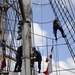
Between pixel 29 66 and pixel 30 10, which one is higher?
pixel 30 10

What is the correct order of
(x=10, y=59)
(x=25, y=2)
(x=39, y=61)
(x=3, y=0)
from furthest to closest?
(x=3, y=0), (x=10, y=59), (x=39, y=61), (x=25, y=2)

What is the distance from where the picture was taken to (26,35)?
6.57m

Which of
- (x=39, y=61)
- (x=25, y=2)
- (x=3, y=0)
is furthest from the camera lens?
(x=3, y=0)

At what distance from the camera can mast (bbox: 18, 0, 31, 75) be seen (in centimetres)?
624

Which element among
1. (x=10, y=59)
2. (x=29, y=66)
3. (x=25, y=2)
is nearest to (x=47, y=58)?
(x=29, y=66)

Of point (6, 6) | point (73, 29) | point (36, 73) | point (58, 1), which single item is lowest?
point (36, 73)

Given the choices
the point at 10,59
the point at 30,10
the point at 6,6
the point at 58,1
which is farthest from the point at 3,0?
the point at 30,10

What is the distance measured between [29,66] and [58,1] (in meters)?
2.74

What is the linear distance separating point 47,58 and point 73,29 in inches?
53.5

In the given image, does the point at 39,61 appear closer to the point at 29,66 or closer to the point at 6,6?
the point at 29,66

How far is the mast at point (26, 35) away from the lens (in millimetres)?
6242

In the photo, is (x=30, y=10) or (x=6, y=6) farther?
(x=6, y=6)

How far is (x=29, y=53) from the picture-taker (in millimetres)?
6430

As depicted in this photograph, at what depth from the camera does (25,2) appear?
6926mm
